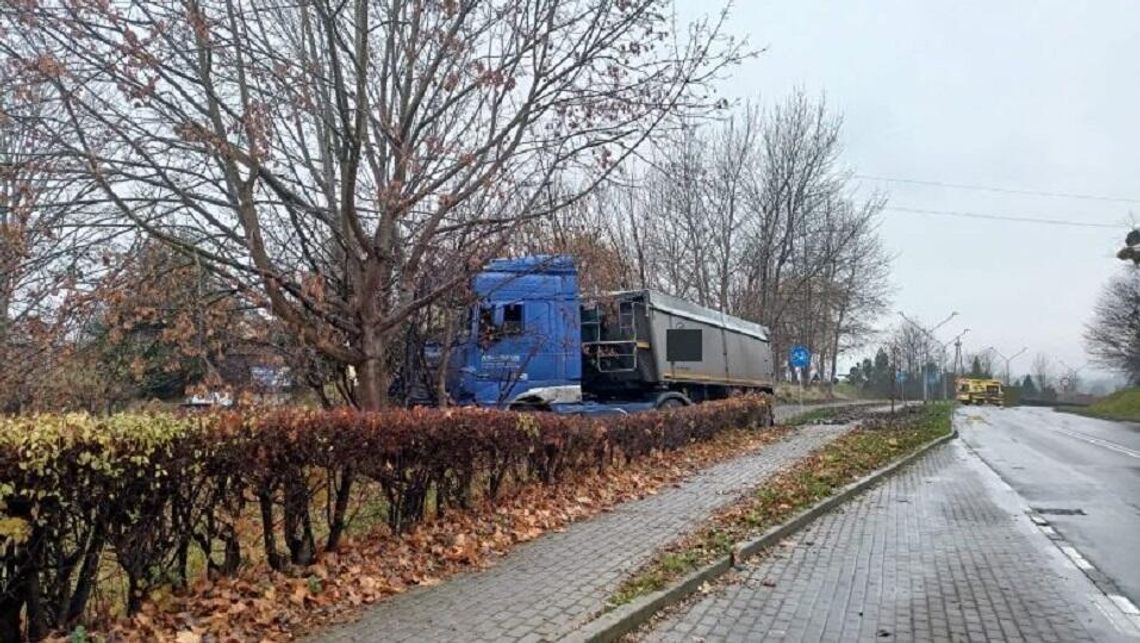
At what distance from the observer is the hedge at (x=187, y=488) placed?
4.36 m

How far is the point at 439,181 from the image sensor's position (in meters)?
10.3

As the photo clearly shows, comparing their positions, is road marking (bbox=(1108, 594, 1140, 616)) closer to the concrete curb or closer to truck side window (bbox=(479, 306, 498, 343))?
the concrete curb

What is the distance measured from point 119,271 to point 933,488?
468 inches

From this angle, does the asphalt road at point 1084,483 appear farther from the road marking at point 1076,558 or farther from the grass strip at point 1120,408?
the grass strip at point 1120,408

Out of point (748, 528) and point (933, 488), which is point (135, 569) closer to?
point (748, 528)

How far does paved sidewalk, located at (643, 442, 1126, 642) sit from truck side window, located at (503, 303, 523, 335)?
5813mm

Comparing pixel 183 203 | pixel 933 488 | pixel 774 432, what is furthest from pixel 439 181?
pixel 774 432

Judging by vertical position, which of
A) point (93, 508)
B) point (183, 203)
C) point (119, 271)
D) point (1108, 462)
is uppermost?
point (183, 203)

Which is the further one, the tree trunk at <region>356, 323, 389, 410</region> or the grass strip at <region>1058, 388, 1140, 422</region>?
the grass strip at <region>1058, 388, 1140, 422</region>

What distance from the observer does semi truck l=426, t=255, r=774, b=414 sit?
46.8 ft

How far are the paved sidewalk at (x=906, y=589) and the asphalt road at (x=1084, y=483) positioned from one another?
1.44ft

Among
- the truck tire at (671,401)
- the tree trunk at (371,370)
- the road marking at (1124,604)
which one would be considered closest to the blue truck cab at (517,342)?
the truck tire at (671,401)

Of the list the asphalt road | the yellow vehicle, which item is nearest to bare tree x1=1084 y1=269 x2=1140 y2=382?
the yellow vehicle

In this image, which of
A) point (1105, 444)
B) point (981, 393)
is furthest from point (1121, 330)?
point (1105, 444)
